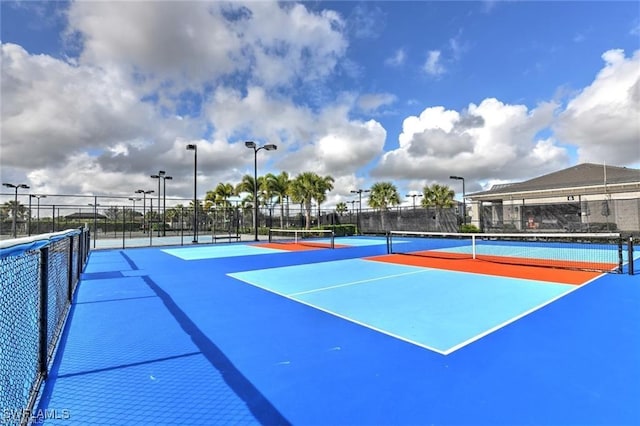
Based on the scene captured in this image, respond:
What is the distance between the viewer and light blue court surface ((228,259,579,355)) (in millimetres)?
4991

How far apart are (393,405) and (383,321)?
2.39m

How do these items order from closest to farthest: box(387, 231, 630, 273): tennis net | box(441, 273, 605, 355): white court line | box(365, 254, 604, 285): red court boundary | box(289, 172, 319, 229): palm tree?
box(441, 273, 605, 355): white court line
box(365, 254, 604, 285): red court boundary
box(387, 231, 630, 273): tennis net
box(289, 172, 319, 229): palm tree

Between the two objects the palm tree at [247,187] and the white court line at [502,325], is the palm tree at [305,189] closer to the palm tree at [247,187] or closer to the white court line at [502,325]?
the palm tree at [247,187]

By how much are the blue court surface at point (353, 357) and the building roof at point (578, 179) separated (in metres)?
24.5

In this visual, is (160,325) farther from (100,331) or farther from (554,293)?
(554,293)

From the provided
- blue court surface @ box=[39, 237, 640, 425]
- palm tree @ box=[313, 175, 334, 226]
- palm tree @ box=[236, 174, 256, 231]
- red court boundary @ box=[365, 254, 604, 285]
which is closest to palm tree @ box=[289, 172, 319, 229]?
palm tree @ box=[313, 175, 334, 226]

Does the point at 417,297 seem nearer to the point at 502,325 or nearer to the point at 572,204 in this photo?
the point at 502,325

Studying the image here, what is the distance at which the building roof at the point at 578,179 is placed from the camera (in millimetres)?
26522

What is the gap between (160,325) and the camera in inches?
210

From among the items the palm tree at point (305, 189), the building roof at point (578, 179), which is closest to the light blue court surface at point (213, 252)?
the palm tree at point (305, 189)

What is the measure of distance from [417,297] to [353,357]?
3.33 m

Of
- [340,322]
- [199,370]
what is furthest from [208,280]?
[199,370]

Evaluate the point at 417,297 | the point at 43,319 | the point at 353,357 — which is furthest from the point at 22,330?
the point at 417,297

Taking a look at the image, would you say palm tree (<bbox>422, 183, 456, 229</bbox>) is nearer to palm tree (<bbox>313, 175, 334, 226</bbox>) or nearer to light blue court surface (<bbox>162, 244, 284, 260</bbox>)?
palm tree (<bbox>313, 175, 334, 226</bbox>)
